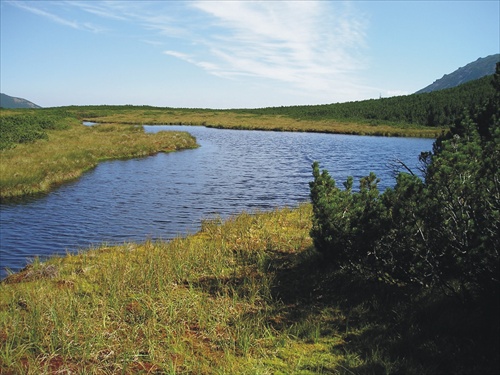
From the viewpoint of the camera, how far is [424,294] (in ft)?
24.8

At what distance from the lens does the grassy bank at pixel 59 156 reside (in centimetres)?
2344

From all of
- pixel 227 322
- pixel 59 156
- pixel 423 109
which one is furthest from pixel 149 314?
pixel 423 109

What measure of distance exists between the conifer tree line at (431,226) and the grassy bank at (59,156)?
2021cm

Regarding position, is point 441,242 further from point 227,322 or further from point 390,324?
point 227,322

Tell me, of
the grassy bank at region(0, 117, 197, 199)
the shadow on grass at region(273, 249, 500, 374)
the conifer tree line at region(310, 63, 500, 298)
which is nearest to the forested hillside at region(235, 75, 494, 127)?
the grassy bank at region(0, 117, 197, 199)

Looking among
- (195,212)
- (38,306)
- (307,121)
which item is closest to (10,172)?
(195,212)

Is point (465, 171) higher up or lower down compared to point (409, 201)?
higher up

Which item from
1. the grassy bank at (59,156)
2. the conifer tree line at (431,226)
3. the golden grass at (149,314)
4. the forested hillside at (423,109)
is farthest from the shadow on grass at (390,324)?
the forested hillside at (423,109)

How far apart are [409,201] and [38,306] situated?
7.24 meters

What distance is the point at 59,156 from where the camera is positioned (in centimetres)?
3138

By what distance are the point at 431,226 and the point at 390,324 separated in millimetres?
1933

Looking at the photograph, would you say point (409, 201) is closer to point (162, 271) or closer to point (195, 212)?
point (162, 271)

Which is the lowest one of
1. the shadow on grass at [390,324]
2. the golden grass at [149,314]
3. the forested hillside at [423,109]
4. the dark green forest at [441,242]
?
the golden grass at [149,314]

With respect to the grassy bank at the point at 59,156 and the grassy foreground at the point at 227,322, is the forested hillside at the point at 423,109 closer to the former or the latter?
the grassy bank at the point at 59,156
